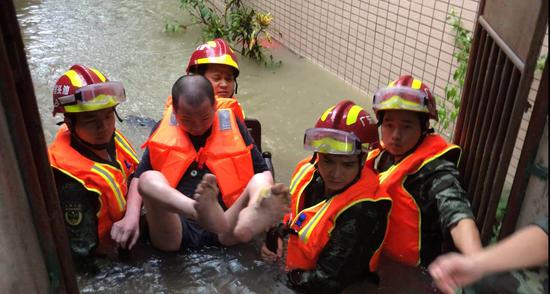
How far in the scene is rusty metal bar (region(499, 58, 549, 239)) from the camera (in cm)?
190

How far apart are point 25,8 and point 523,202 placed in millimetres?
9574

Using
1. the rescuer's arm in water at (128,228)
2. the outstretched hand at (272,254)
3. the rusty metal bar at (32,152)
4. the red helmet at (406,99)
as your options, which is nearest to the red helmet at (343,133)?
the red helmet at (406,99)

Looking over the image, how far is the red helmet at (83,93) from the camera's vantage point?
3146 mm

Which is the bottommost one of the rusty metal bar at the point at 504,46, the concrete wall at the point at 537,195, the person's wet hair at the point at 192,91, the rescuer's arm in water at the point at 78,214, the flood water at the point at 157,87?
the flood water at the point at 157,87

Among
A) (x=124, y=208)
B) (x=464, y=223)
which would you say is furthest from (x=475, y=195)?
(x=124, y=208)

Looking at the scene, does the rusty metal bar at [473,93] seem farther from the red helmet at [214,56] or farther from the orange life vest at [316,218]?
the red helmet at [214,56]

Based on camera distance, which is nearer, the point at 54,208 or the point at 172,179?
the point at 54,208

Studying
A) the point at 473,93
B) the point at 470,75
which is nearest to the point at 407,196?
the point at 473,93

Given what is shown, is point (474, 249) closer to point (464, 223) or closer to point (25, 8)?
point (464, 223)

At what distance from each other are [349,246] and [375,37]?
341 centimetres

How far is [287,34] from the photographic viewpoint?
7.34m

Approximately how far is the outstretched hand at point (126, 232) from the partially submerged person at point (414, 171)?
1581 millimetres

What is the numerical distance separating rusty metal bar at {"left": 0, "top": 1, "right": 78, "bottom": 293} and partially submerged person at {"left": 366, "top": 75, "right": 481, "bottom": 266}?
1.75 meters

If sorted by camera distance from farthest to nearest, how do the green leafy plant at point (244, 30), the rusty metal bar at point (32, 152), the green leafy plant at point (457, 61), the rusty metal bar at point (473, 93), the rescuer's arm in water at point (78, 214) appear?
the green leafy plant at point (244, 30) < the green leafy plant at point (457, 61) < the rusty metal bar at point (473, 93) < the rescuer's arm in water at point (78, 214) < the rusty metal bar at point (32, 152)
